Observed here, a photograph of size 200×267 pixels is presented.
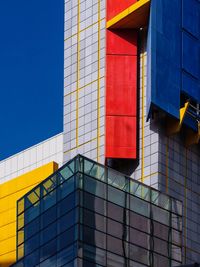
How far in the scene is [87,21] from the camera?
11031cm

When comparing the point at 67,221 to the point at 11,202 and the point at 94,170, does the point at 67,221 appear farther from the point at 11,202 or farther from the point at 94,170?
the point at 11,202

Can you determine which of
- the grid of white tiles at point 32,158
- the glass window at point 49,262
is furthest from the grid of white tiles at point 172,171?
the grid of white tiles at point 32,158

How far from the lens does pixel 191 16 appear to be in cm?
10750

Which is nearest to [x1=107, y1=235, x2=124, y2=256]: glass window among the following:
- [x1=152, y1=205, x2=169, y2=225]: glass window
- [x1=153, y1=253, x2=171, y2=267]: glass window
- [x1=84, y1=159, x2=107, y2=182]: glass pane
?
[x1=153, y1=253, x2=171, y2=267]: glass window

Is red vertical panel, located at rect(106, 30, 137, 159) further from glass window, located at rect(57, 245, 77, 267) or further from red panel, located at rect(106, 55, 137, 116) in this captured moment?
glass window, located at rect(57, 245, 77, 267)

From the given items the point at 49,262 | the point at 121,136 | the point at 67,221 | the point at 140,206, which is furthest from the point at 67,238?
the point at 121,136

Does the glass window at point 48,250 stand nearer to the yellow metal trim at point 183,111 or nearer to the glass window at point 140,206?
the glass window at point 140,206

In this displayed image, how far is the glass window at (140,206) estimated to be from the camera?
315 feet

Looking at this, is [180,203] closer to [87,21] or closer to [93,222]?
[93,222]

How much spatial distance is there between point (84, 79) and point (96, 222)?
19.6 m

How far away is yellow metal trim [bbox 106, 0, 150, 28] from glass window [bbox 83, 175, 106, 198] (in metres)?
17.2

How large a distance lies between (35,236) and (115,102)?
14.4 m

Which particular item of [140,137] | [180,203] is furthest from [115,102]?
[180,203]

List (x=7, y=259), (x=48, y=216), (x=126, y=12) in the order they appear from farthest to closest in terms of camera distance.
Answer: (x=7, y=259), (x=126, y=12), (x=48, y=216)
